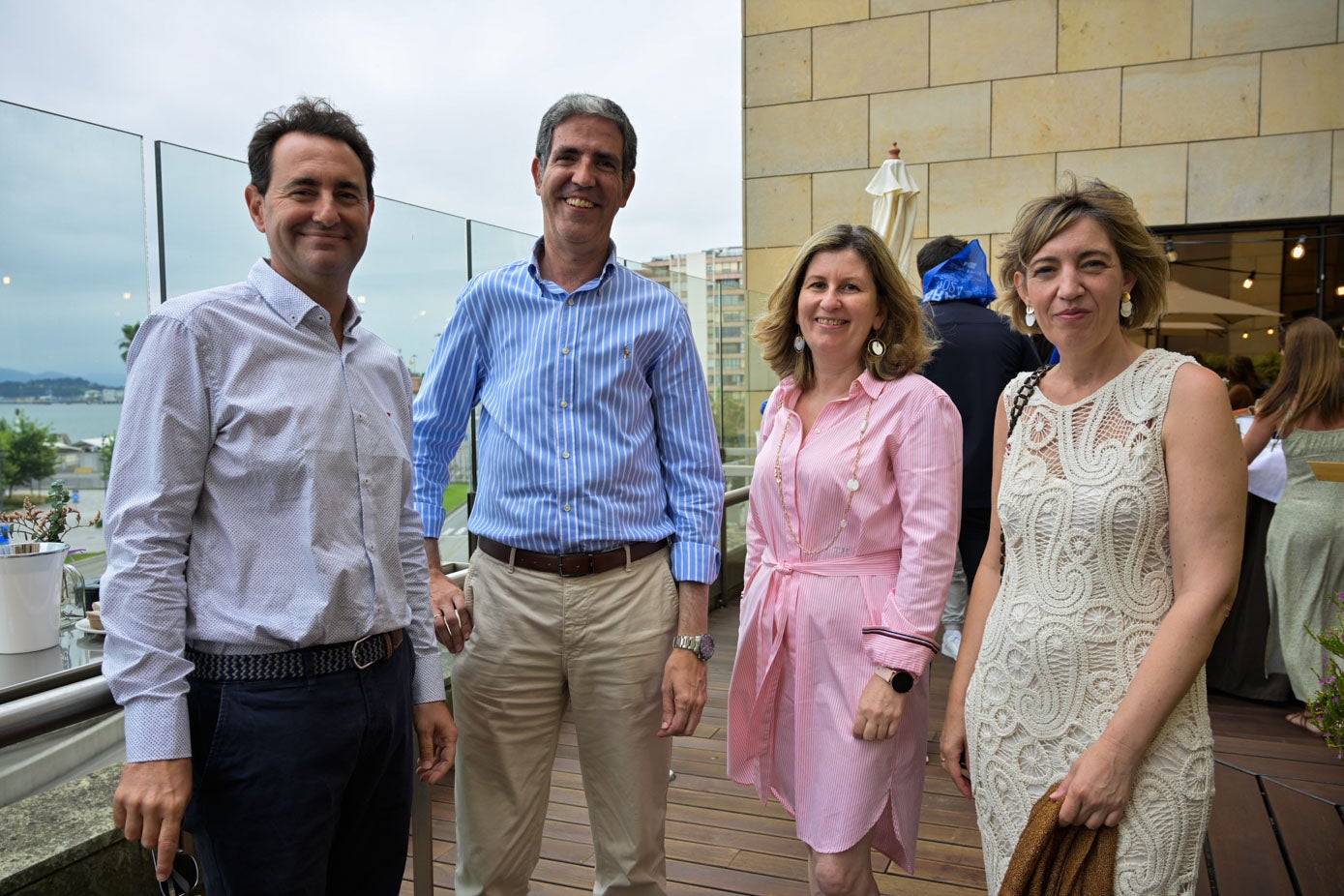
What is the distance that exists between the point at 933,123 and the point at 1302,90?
9.53ft

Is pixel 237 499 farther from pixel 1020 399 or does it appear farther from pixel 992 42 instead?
pixel 992 42

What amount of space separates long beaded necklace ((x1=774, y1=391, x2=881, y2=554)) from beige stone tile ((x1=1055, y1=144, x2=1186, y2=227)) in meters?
6.76

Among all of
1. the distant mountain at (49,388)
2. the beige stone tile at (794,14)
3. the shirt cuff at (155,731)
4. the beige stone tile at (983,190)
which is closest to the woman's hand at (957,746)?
the shirt cuff at (155,731)

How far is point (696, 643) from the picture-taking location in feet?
6.77

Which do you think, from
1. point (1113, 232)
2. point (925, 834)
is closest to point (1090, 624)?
point (1113, 232)

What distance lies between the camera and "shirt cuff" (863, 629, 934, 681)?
74.8 inches

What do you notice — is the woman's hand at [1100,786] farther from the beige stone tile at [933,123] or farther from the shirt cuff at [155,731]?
the beige stone tile at [933,123]

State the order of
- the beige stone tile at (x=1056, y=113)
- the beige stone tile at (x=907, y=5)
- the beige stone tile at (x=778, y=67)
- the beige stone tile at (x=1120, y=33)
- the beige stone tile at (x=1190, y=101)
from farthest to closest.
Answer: the beige stone tile at (x=778, y=67) → the beige stone tile at (x=907, y=5) → the beige stone tile at (x=1056, y=113) → the beige stone tile at (x=1120, y=33) → the beige stone tile at (x=1190, y=101)

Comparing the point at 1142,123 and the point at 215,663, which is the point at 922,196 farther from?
the point at 215,663

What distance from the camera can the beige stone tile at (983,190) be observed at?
27.0ft

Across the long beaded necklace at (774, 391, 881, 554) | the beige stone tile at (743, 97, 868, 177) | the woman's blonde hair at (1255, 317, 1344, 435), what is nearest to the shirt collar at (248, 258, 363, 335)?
the long beaded necklace at (774, 391, 881, 554)

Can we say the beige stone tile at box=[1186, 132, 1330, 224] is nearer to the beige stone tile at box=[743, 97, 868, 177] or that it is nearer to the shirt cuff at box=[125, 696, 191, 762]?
the beige stone tile at box=[743, 97, 868, 177]

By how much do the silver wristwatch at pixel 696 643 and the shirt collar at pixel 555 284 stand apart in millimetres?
826

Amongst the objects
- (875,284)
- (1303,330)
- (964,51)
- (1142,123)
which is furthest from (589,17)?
(875,284)
